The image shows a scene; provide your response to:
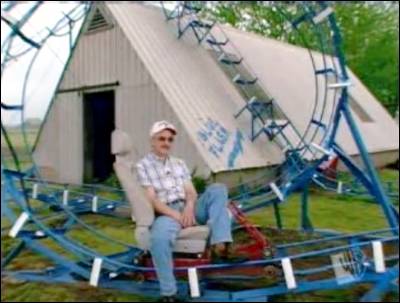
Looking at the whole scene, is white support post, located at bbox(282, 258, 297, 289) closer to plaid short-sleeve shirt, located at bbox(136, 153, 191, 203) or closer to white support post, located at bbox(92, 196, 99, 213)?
plaid short-sleeve shirt, located at bbox(136, 153, 191, 203)

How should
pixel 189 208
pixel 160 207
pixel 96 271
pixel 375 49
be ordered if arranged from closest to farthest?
pixel 96 271 → pixel 160 207 → pixel 189 208 → pixel 375 49

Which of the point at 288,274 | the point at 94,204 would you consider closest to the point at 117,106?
the point at 94,204

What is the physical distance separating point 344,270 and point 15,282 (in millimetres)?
2825

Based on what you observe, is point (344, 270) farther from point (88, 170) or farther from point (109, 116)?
point (109, 116)

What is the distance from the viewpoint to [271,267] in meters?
4.23

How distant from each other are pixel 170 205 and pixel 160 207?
200 millimetres

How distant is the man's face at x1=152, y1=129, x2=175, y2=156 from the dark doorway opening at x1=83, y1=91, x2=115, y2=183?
8021mm

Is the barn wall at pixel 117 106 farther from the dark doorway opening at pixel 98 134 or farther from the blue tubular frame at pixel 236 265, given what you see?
the blue tubular frame at pixel 236 265

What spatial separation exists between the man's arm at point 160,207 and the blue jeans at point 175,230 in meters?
0.06

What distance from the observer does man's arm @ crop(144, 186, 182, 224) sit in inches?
158

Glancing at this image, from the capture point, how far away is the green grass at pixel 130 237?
4.20 metres

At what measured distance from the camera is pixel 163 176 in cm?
422

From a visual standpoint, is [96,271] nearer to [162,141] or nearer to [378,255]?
[162,141]

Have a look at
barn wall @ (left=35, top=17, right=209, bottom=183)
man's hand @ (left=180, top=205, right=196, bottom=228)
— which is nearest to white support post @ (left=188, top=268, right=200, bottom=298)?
man's hand @ (left=180, top=205, right=196, bottom=228)
